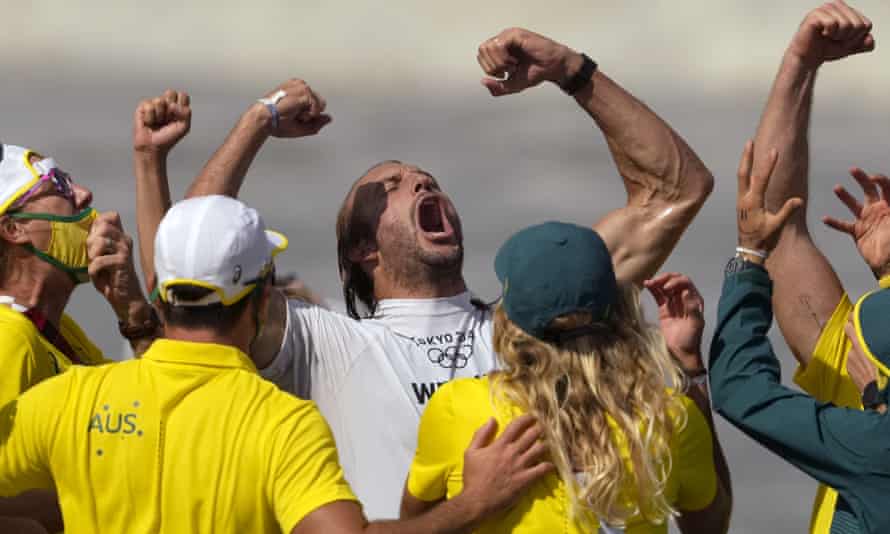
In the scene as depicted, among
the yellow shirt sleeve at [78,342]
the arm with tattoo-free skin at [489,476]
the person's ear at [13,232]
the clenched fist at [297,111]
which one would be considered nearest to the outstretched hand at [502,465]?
the arm with tattoo-free skin at [489,476]

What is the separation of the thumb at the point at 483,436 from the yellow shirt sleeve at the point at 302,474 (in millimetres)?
347

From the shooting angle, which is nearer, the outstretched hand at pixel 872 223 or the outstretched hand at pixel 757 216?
the outstretched hand at pixel 757 216

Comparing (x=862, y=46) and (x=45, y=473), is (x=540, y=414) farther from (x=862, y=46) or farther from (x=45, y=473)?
(x=862, y=46)

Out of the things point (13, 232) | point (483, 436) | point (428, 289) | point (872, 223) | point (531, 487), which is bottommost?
point (428, 289)

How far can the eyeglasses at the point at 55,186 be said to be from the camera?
5590 mm

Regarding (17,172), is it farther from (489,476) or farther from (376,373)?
(489,476)

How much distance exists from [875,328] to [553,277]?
31.8 inches

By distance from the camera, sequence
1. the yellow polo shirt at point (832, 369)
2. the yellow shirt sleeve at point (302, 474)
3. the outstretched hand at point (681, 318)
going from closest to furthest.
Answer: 1. the yellow shirt sleeve at point (302, 474)
2. the outstretched hand at point (681, 318)
3. the yellow polo shirt at point (832, 369)

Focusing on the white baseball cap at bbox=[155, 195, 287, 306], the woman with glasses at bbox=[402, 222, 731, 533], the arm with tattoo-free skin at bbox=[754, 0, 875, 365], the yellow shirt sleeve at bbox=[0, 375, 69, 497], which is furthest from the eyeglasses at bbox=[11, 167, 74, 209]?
the arm with tattoo-free skin at bbox=[754, 0, 875, 365]

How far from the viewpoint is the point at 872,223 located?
17.8 ft

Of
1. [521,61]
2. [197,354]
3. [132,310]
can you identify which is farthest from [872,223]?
[132,310]

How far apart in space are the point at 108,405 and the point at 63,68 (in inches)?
576

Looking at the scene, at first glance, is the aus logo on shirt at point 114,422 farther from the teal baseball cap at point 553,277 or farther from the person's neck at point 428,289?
the person's neck at point 428,289

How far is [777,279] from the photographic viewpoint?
20.0 feet
